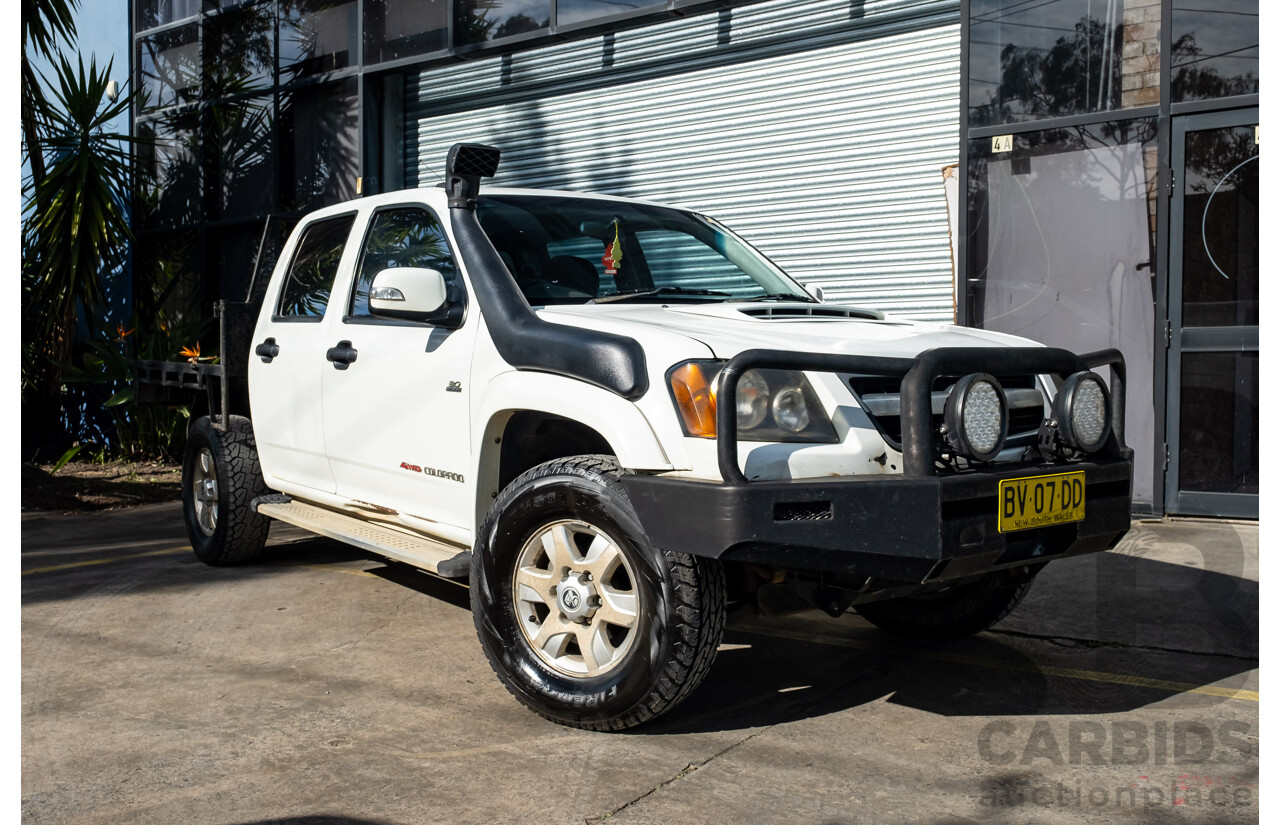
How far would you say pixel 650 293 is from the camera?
14.7ft

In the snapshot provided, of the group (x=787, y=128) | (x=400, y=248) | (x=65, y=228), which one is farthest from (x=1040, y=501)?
(x=65, y=228)

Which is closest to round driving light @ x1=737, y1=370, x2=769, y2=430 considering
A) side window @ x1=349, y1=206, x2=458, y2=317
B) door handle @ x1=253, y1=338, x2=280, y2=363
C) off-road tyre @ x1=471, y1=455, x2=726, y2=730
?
off-road tyre @ x1=471, y1=455, x2=726, y2=730

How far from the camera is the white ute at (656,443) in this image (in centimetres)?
329

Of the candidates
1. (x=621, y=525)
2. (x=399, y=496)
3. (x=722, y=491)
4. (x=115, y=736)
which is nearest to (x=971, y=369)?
(x=722, y=491)

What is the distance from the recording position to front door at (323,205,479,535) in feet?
Answer: 14.3

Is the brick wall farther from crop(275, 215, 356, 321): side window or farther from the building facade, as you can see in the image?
crop(275, 215, 356, 321): side window

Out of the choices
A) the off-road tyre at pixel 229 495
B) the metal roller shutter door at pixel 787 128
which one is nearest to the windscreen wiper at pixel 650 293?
the off-road tyre at pixel 229 495

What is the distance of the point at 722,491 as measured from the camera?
10.6 feet

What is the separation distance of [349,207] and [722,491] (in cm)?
303

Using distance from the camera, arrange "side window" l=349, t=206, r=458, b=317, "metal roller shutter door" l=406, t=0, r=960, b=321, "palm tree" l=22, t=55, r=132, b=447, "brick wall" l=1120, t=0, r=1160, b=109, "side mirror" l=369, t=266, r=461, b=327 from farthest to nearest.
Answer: "palm tree" l=22, t=55, r=132, b=447, "metal roller shutter door" l=406, t=0, r=960, b=321, "brick wall" l=1120, t=0, r=1160, b=109, "side window" l=349, t=206, r=458, b=317, "side mirror" l=369, t=266, r=461, b=327

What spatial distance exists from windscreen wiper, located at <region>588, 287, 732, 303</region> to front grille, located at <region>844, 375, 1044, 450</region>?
3.79 feet

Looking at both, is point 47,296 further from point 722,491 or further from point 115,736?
point 722,491

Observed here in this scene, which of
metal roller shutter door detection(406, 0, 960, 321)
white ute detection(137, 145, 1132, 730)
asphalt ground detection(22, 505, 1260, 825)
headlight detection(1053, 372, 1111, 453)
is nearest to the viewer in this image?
asphalt ground detection(22, 505, 1260, 825)

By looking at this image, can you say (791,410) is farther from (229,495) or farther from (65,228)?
(65,228)
